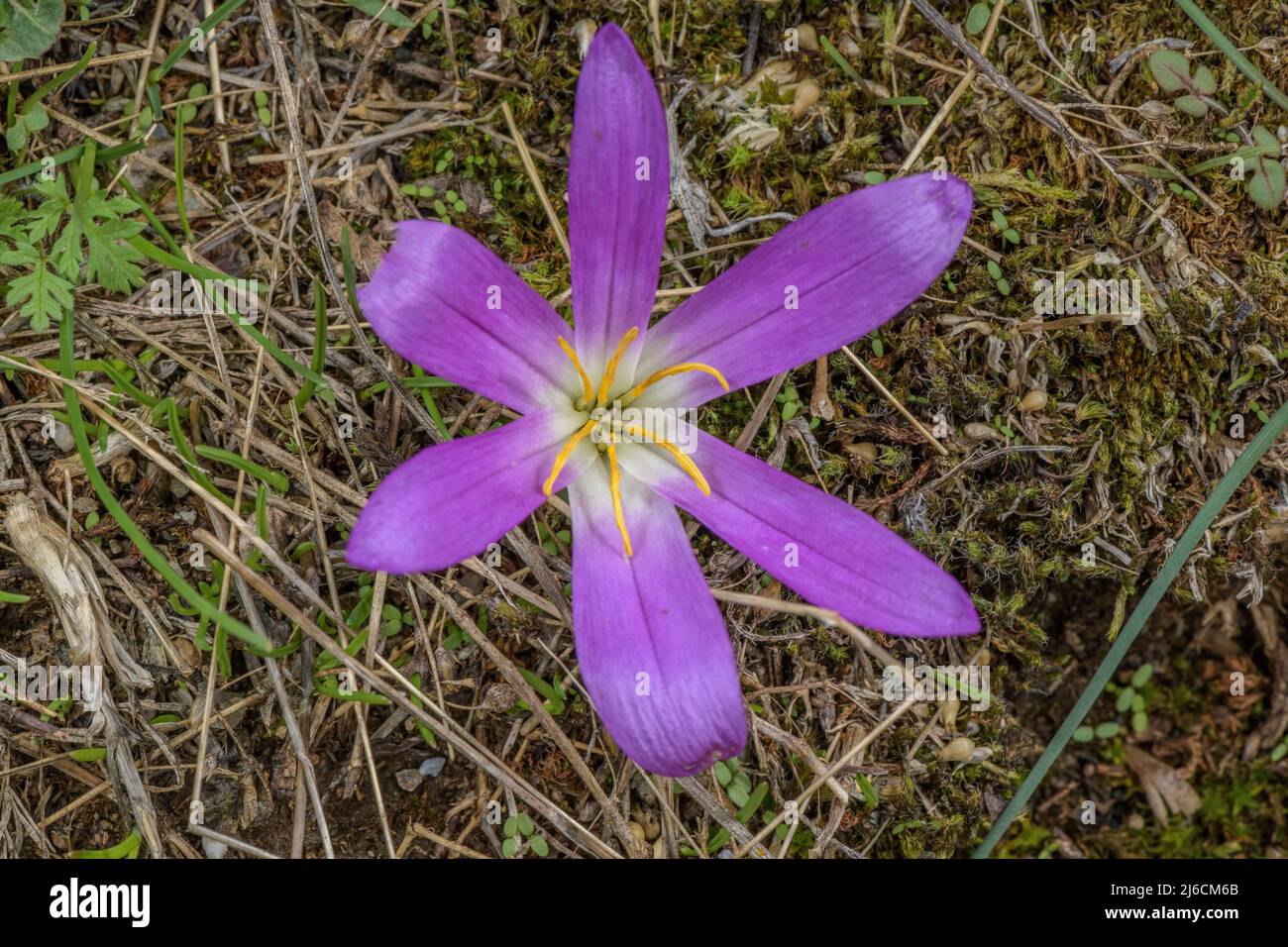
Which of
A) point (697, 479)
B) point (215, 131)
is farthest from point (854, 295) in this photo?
point (215, 131)

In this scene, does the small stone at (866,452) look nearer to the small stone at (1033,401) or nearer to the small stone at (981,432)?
the small stone at (981,432)

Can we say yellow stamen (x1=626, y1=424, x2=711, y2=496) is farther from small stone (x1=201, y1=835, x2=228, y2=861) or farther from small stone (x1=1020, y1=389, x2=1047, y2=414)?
small stone (x1=201, y1=835, x2=228, y2=861)

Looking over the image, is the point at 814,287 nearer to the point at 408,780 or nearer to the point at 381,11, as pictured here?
the point at 381,11

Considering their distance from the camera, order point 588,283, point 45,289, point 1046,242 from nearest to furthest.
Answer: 1. point 588,283
2. point 45,289
3. point 1046,242

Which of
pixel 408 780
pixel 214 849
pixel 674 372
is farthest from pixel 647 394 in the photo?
pixel 214 849

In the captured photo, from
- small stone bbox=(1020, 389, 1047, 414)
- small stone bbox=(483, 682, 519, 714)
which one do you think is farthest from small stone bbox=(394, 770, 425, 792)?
small stone bbox=(1020, 389, 1047, 414)

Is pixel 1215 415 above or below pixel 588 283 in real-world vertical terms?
below
